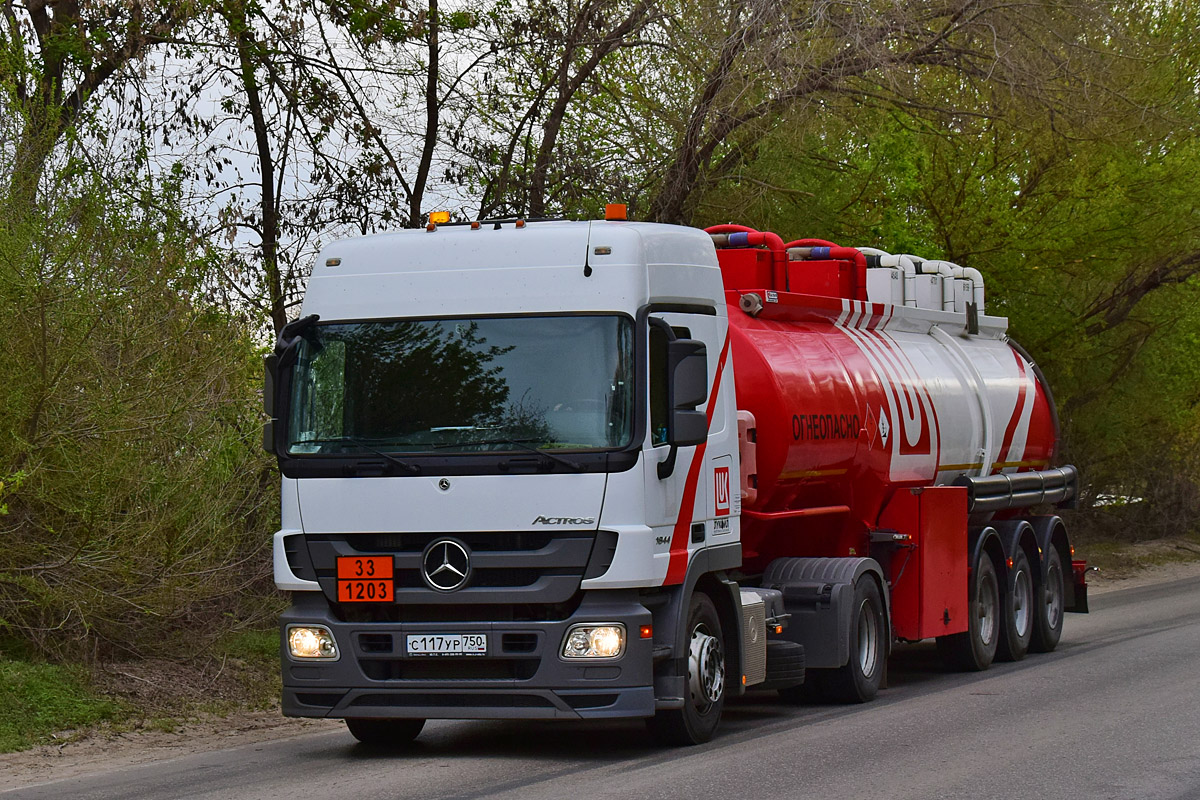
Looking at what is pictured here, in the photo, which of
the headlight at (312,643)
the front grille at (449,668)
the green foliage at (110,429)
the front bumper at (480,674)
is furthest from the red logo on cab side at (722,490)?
the green foliage at (110,429)

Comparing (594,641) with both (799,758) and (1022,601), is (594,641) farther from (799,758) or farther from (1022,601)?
(1022,601)

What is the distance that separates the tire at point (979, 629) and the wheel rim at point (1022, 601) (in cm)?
37

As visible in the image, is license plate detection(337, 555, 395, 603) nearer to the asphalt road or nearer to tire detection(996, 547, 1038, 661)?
the asphalt road

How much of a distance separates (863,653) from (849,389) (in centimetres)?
195

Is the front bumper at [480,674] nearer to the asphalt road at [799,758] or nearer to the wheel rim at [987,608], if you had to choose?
the asphalt road at [799,758]

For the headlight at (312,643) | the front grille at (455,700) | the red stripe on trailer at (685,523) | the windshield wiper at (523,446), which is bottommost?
the front grille at (455,700)

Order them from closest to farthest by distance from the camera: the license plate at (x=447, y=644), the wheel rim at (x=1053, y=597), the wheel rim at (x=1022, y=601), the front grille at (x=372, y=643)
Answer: the license plate at (x=447, y=644) → the front grille at (x=372, y=643) → the wheel rim at (x=1022, y=601) → the wheel rim at (x=1053, y=597)

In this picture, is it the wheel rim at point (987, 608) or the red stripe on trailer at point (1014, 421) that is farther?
the red stripe on trailer at point (1014, 421)

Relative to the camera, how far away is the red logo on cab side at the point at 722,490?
10.2 meters

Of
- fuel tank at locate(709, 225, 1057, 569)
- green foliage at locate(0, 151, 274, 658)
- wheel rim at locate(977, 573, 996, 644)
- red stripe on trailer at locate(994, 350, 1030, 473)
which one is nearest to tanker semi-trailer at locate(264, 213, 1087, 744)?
fuel tank at locate(709, 225, 1057, 569)

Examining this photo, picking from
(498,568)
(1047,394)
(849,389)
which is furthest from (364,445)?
(1047,394)

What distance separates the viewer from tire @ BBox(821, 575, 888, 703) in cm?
1181

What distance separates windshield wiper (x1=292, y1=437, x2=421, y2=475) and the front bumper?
33.9 inches

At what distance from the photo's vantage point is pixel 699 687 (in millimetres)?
9820
